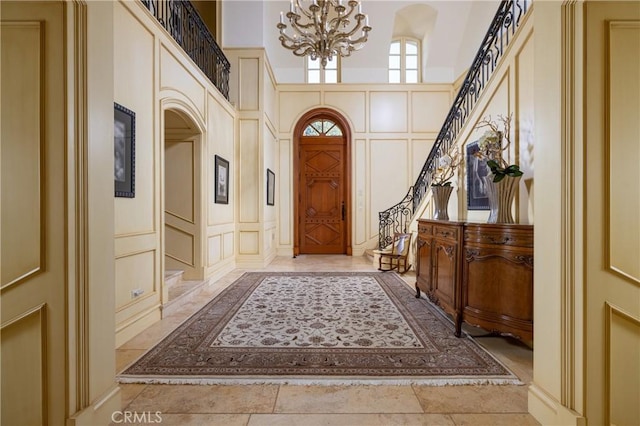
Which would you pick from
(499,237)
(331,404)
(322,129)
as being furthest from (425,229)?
(322,129)

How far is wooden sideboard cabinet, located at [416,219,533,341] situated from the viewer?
2305mm

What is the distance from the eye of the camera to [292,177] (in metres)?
8.42

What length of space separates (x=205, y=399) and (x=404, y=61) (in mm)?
9336

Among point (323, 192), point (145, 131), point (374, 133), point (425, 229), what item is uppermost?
point (374, 133)

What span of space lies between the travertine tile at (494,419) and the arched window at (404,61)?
28.4 feet

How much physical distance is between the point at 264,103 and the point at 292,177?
2.24m

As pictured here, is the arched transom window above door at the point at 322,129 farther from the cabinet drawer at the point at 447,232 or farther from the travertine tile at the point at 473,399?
the travertine tile at the point at 473,399

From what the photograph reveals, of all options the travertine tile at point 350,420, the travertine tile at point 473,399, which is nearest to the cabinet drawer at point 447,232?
the travertine tile at point 473,399

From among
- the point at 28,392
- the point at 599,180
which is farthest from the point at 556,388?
the point at 28,392

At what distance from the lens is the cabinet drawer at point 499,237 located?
2.31m

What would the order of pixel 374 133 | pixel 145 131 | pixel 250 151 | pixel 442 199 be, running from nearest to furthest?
1. pixel 145 131
2. pixel 442 199
3. pixel 250 151
4. pixel 374 133

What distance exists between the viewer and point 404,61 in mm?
8898

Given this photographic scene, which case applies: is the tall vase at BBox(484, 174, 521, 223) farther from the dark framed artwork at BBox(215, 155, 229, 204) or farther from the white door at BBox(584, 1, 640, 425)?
the dark framed artwork at BBox(215, 155, 229, 204)

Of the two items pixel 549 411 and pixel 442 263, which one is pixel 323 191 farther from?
pixel 549 411
